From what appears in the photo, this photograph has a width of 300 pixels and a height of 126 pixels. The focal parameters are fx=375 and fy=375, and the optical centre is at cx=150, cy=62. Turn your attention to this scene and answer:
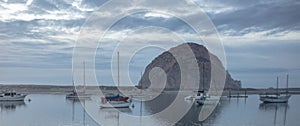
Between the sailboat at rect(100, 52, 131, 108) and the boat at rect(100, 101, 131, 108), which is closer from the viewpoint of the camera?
the boat at rect(100, 101, 131, 108)

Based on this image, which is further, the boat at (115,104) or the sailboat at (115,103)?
the sailboat at (115,103)

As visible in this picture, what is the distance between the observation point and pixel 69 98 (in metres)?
71.8

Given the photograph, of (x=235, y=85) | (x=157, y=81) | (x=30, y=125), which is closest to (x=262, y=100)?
(x=30, y=125)

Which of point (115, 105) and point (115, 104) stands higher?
point (115, 104)

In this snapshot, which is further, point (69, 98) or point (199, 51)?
point (199, 51)

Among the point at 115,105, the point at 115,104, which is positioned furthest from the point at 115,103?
the point at 115,105

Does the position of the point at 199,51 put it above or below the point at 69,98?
above

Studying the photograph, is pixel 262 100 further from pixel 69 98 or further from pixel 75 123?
pixel 75 123

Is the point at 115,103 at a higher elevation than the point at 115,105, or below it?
higher

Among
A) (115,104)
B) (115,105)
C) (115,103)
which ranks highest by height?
(115,103)

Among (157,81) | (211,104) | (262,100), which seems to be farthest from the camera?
(157,81)

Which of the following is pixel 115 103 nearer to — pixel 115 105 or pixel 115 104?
pixel 115 104

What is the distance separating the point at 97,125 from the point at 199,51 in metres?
123

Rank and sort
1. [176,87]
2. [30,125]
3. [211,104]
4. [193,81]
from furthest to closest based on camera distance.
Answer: [176,87]
[193,81]
[211,104]
[30,125]
